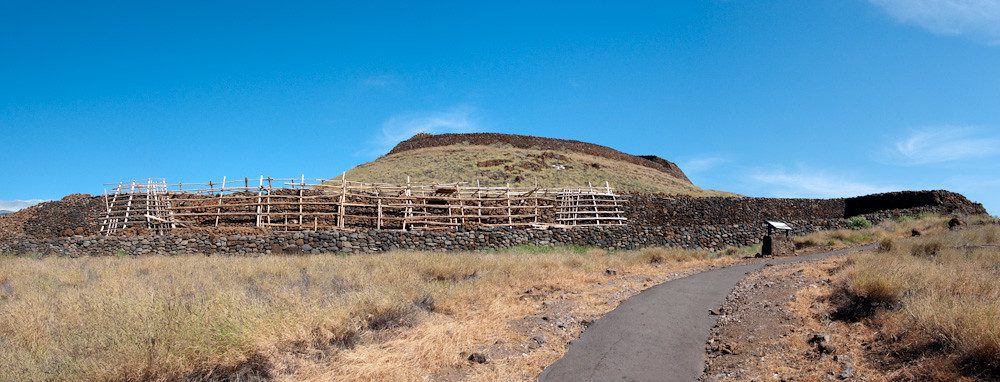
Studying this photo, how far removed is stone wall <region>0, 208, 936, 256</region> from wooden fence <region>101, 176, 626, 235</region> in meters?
1.99

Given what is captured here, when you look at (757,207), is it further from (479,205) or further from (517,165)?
(479,205)

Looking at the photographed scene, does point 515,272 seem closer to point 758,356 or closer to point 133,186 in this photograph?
point 758,356

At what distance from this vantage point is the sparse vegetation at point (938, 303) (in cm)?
503

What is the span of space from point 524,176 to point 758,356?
3067 centimetres

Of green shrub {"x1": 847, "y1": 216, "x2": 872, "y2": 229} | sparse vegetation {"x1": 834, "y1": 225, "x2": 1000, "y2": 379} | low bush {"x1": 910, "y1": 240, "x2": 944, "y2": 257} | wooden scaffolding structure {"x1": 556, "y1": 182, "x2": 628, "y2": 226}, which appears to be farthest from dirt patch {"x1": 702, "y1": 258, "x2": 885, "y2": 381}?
green shrub {"x1": 847, "y1": 216, "x2": 872, "y2": 229}

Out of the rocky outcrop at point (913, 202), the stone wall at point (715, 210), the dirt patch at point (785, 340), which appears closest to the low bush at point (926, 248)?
the dirt patch at point (785, 340)

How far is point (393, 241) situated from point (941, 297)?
54.3 feet

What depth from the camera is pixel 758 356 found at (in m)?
6.33

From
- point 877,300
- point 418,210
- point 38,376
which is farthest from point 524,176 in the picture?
point 38,376

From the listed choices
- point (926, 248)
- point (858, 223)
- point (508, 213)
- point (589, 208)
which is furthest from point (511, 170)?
point (926, 248)

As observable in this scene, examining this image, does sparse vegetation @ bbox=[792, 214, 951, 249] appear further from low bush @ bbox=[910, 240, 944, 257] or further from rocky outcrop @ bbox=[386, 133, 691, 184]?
rocky outcrop @ bbox=[386, 133, 691, 184]

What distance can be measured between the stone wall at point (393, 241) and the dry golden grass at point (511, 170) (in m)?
10.2

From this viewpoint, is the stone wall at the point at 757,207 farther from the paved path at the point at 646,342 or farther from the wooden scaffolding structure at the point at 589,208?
the paved path at the point at 646,342

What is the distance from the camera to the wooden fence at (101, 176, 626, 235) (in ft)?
75.8
